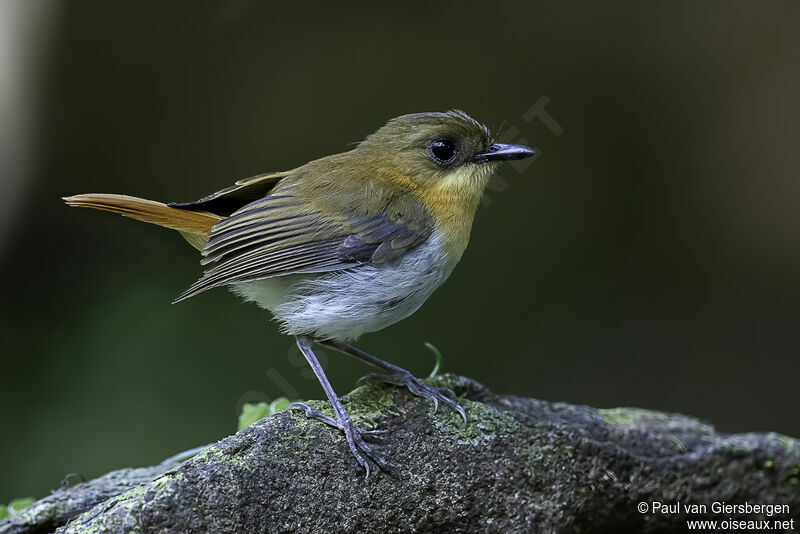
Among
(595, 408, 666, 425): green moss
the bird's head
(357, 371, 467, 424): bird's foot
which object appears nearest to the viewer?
(357, 371, 467, 424): bird's foot

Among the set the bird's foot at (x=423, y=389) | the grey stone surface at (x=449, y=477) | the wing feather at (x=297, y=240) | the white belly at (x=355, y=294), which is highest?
the wing feather at (x=297, y=240)

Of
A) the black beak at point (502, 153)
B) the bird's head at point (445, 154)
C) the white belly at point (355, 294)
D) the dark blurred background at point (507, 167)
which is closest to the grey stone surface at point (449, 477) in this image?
the white belly at point (355, 294)

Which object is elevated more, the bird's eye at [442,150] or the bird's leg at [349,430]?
the bird's eye at [442,150]

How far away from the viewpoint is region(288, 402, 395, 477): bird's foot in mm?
2551

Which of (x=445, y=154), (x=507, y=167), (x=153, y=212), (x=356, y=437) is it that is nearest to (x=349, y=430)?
(x=356, y=437)

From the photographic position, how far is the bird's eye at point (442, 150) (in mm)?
3258

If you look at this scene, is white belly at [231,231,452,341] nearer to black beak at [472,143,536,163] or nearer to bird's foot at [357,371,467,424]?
bird's foot at [357,371,467,424]

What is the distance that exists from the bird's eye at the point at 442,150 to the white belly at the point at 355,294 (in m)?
0.40

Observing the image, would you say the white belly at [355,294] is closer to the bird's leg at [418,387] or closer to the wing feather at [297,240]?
the wing feather at [297,240]

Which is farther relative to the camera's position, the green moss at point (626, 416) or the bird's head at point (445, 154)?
the green moss at point (626, 416)

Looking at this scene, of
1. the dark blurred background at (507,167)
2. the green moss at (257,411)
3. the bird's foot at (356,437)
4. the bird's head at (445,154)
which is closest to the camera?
the bird's foot at (356,437)

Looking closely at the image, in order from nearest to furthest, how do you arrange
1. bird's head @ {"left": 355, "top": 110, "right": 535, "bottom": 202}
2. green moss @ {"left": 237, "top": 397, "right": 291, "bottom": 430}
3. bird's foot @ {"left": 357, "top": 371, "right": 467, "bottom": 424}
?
bird's foot @ {"left": 357, "top": 371, "right": 467, "bottom": 424} < green moss @ {"left": 237, "top": 397, "right": 291, "bottom": 430} < bird's head @ {"left": 355, "top": 110, "right": 535, "bottom": 202}

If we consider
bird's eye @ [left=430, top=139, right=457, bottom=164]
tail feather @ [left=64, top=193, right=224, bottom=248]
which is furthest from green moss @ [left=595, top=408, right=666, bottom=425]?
tail feather @ [left=64, top=193, right=224, bottom=248]

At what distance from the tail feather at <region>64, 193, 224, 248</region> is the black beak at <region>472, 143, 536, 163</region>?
1.05 meters
